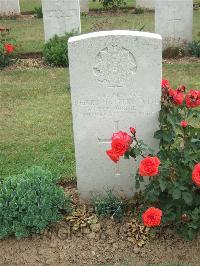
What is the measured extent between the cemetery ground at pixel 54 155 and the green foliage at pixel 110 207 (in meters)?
0.07

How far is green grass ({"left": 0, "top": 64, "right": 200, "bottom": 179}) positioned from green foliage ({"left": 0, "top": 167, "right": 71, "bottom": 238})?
3.34 feet

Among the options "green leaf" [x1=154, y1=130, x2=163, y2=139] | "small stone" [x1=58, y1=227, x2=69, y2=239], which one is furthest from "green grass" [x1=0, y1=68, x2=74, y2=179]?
"green leaf" [x1=154, y1=130, x2=163, y2=139]

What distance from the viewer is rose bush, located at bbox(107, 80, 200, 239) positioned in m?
3.66

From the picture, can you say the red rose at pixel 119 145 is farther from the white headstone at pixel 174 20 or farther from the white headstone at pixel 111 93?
the white headstone at pixel 174 20

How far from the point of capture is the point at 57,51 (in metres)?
9.23

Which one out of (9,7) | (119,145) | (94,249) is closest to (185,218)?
(119,145)

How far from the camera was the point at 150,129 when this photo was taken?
424cm

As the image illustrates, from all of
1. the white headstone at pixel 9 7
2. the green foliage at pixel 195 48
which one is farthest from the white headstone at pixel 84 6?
the green foliage at pixel 195 48

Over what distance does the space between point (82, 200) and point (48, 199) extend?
2.05 feet

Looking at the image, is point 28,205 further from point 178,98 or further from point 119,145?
point 178,98

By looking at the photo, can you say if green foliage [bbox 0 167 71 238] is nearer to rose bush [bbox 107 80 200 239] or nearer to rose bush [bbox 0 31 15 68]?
rose bush [bbox 107 80 200 239]

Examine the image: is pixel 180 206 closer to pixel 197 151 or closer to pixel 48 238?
pixel 197 151

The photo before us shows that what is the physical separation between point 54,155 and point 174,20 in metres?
5.02

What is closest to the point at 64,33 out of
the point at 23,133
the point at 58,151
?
the point at 23,133
